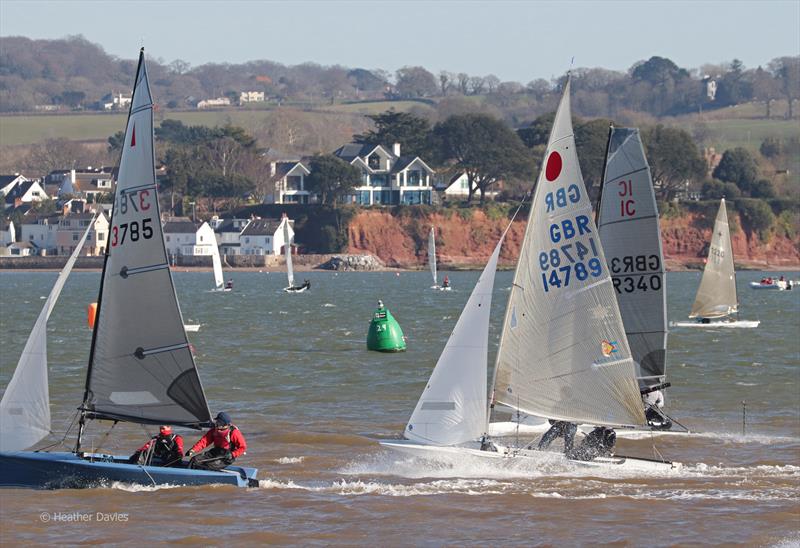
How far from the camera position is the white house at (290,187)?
14650 cm

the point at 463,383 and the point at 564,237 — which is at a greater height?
the point at 564,237

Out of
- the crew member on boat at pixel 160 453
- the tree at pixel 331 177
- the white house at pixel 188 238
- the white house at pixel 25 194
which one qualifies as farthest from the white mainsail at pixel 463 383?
the white house at pixel 25 194

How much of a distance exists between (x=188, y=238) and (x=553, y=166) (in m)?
118

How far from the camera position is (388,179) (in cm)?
14562

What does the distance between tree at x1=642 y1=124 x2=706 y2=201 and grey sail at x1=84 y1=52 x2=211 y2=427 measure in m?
115

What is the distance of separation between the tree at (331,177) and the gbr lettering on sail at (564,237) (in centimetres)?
11710

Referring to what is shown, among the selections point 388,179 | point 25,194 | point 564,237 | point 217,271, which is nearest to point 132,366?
point 564,237

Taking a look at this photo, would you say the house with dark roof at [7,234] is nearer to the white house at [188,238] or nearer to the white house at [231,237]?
the white house at [188,238]

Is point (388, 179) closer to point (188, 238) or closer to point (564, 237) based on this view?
point (188, 238)

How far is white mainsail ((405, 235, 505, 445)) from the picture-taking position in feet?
63.9

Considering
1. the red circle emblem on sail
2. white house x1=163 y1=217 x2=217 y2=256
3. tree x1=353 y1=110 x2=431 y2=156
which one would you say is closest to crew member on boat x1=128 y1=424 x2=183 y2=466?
the red circle emblem on sail

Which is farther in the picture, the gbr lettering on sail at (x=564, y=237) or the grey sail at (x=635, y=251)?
the grey sail at (x=635, y=251)

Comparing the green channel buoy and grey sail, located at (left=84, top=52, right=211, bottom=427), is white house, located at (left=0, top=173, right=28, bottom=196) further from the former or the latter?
grey sail, located at (left=84, top=52, right=211, bottom=427)

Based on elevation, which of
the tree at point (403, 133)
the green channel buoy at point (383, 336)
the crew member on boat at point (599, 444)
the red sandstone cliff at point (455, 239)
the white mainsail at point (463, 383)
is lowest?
the red sandstone cliff at point (455, 239)
